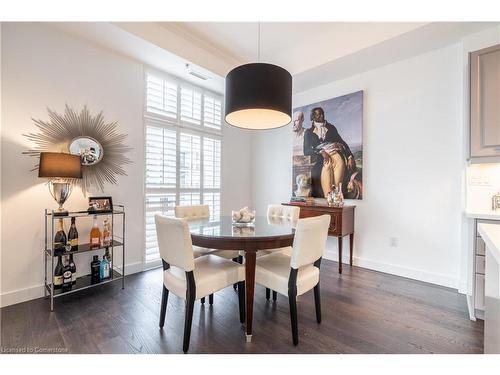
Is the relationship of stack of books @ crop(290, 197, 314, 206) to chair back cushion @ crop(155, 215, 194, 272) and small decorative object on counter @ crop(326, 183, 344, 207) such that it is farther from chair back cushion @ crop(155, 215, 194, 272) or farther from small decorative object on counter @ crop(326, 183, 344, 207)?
chair back cushion @ crop(155, 215, 194, 272)

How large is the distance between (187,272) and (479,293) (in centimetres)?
242

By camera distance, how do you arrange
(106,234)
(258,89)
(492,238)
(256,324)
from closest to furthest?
(492,238) < (258,89) < (256,324) < (106,234)

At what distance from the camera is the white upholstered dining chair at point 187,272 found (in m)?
1.58

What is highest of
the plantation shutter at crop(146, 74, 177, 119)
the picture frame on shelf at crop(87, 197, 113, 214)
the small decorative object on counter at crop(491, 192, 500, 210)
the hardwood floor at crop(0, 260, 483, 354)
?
the plantation shutter at crop(146, 74, 177, 119)

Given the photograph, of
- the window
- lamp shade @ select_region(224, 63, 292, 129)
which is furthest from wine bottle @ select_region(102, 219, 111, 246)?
lamp shade @ select_region(224, 63, 292, 129)

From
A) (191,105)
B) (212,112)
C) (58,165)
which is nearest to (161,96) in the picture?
(191,105)

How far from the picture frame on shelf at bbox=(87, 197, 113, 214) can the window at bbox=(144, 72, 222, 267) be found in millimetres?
566

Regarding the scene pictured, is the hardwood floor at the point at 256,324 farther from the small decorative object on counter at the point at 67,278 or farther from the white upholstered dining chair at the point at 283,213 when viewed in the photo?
the white upholstered dining chair at the point at 283,213

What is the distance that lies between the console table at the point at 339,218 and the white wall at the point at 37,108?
242cm

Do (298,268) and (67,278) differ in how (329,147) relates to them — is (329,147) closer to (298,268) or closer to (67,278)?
(298,268)

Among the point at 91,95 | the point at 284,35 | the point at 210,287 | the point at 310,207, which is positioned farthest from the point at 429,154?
the point at 91,95

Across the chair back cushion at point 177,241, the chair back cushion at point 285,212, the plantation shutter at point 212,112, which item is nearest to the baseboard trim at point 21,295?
the chair back cushion at point 177,241

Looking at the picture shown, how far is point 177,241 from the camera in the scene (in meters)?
1.61

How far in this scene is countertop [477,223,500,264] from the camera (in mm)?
1007
